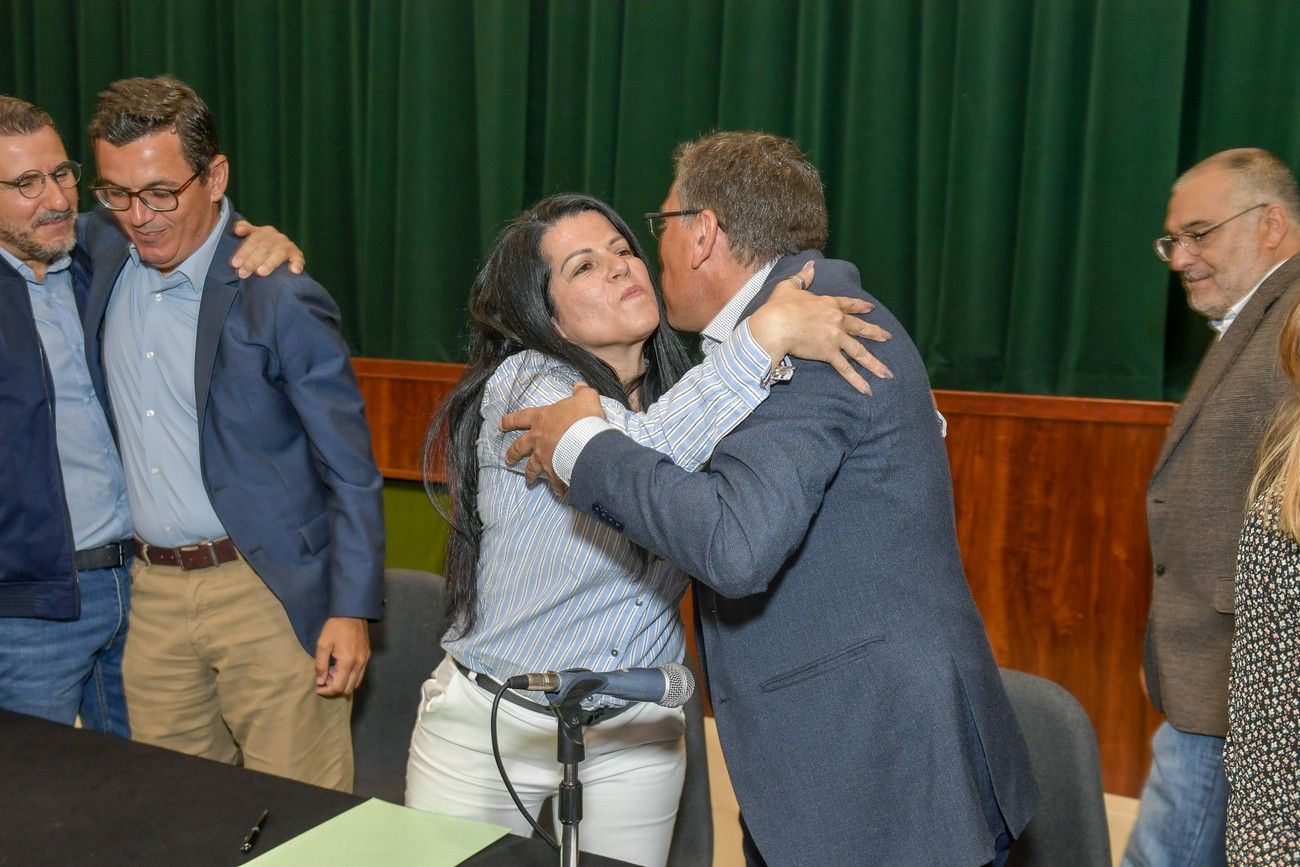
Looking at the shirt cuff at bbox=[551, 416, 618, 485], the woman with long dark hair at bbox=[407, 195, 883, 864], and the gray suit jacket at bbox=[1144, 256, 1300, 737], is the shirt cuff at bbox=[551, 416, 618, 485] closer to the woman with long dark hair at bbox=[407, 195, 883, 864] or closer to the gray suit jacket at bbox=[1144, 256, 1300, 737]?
the woman with long dark hair at bbox=[407, 195, 883, 864]

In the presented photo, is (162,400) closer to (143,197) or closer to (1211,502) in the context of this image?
(143,197)

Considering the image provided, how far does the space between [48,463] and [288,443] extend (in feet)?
1.49

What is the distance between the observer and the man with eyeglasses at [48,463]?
7.32 ft

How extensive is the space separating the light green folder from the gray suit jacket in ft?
4.76

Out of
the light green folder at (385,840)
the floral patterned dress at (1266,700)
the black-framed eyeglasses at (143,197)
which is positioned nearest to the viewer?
the floral patterned dress at (1266,700)

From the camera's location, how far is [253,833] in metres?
1.45

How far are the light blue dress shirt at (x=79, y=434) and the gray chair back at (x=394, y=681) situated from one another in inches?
21.5

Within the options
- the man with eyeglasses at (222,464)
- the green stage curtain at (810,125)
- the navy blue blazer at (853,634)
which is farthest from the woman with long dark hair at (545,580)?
the green stage curtain at (810,125)

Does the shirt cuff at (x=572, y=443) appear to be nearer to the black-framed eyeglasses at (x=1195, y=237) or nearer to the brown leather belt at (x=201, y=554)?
the brown leather belt at (x=201, y=554)

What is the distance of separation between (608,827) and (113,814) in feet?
2.33

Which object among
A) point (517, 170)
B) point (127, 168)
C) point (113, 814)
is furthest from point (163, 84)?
point (517, 170)

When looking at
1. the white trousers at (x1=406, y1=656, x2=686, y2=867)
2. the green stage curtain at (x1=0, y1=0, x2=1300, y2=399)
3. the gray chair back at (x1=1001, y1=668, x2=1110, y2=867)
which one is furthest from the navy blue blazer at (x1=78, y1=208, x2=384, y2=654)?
the green stage curtain at (x1=0, y1=0, x2=1300, y2=399)

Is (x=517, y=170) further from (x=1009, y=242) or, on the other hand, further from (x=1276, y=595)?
(x=1276, y=595)

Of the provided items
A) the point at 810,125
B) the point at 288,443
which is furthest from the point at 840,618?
the point at 810,125
